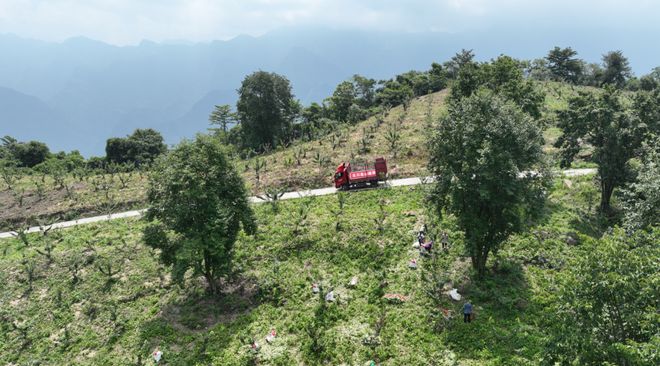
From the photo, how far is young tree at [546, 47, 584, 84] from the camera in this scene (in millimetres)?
99875

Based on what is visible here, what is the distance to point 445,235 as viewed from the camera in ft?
87.9

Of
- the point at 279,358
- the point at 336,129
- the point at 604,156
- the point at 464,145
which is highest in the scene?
the point at 336,129

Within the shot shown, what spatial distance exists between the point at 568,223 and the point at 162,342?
98.0ft

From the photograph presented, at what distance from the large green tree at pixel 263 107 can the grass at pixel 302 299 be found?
113ft

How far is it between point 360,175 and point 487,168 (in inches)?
700

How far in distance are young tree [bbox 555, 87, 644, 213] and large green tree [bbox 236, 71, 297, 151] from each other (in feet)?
148

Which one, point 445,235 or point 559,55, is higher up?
point 559,55

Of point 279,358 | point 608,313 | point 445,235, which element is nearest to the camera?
point 608,313

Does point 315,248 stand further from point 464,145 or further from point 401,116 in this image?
point 401,116

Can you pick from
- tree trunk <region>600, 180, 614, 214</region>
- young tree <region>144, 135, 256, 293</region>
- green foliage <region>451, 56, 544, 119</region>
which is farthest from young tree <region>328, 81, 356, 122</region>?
young tree <region>144, 135, 256, 293</region>

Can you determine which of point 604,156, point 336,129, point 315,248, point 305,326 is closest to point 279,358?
point 305,326

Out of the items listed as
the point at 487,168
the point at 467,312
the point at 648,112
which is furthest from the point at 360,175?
the point at 648,112

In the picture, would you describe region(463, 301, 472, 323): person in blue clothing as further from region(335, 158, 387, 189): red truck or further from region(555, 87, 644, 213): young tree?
region(335, 158, 387, 189): red truck

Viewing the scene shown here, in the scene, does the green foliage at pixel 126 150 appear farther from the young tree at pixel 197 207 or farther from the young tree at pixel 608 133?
the young tree at pixel 608 133
